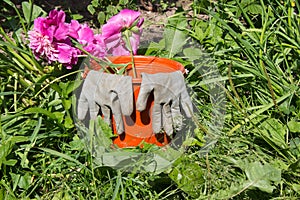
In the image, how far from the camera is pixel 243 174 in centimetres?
172

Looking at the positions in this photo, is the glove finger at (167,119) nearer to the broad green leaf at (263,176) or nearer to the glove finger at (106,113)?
the glove finger at (106,113)

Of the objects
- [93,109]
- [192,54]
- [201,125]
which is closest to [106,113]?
[93,109]

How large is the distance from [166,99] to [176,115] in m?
0.08

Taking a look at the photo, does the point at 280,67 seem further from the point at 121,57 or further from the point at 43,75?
the point at 43,75

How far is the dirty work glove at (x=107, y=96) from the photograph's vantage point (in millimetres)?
1746

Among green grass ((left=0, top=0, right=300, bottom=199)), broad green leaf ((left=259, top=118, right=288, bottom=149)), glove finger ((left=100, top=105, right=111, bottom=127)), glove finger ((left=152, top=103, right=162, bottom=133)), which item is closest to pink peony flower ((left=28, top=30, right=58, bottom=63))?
green grass ((left=0, top=0, right=300, bottom=199))

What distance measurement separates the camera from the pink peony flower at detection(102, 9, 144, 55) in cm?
194

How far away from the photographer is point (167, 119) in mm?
1819

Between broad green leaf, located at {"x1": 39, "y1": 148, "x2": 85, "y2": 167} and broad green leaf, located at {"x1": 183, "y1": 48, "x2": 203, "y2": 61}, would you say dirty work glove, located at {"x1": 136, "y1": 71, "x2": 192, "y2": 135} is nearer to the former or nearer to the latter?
broad green leaf, located at {"x1": 39, "y1": 148, "x2": 85, "y2": 167}

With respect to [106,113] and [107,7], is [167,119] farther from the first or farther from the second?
[107,7]

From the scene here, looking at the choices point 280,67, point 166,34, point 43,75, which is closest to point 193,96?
point 166,34

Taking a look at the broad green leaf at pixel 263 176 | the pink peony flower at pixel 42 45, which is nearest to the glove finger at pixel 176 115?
the broad green leaf at pixel 263 176

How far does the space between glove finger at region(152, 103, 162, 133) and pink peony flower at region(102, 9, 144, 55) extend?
314 mm

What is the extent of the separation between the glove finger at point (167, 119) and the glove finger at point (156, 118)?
2cm
